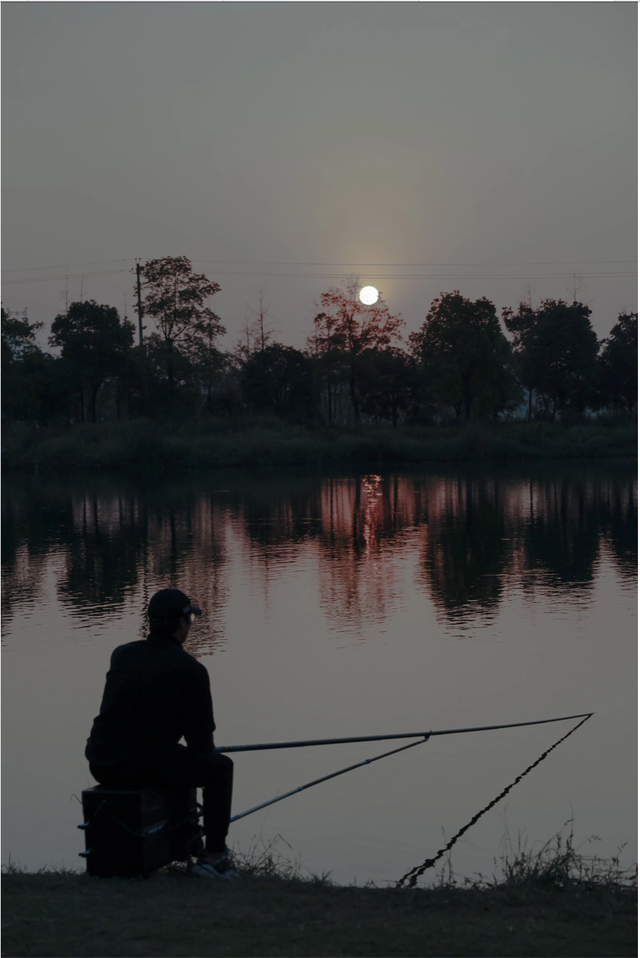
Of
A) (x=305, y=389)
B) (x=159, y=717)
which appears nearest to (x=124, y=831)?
(x=159, y=717)

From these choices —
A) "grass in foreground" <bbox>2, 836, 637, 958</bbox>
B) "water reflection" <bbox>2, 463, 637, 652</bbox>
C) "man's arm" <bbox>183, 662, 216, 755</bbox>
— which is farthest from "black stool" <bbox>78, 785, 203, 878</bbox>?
"water reflection" <bbox>2, 463, 637, 652</bbox>

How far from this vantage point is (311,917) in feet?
12.2

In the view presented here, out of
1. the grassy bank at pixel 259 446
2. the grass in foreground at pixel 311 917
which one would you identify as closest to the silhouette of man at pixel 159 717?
the grass in foreground at pixel 311 917

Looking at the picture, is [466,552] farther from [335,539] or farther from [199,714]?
[199,714]

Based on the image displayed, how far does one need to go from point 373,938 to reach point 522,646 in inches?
263

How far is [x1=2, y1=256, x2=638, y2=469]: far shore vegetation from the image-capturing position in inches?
2007

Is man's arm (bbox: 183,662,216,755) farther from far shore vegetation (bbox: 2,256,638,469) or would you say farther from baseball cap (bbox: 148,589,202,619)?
far shore vegetation (bbox: 2,256,638,469)

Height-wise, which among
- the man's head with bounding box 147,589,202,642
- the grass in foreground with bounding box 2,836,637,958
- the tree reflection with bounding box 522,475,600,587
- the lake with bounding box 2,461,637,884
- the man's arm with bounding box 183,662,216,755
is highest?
the man's head with bounding box 147,589,202,642

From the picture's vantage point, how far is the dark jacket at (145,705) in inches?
170

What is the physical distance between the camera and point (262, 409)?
2606 inches

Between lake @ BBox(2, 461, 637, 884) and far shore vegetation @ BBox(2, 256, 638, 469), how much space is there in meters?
→ 28.8

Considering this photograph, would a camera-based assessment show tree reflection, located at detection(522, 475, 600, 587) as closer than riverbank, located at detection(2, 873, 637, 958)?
No

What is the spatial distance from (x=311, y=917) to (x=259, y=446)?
46.9m

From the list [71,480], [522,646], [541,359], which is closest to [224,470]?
[71,480]
